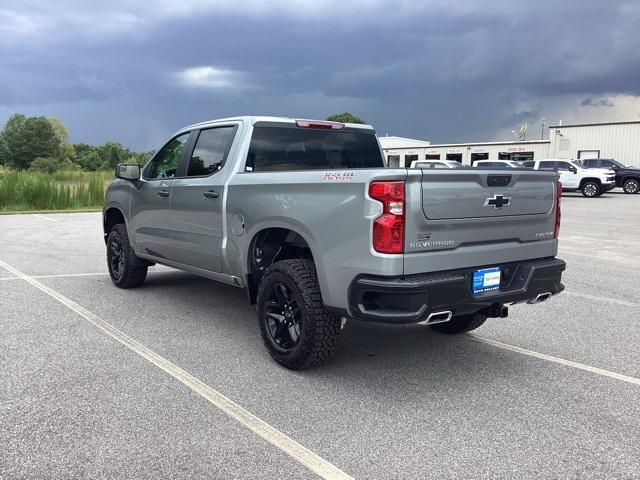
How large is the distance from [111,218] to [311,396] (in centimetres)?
474

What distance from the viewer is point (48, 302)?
6.49 meters

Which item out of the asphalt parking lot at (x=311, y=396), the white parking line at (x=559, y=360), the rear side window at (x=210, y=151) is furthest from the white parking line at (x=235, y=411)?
the white parking line at (x=559, y=360)

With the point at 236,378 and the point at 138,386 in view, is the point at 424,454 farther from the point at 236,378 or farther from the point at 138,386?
the point at 138,386

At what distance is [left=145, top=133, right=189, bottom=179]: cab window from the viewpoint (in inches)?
237

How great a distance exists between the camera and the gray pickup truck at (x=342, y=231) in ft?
11.8

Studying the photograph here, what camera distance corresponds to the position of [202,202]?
5293mm

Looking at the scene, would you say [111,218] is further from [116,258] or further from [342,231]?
[342,231]

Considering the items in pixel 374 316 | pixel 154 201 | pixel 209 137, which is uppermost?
pixel 209 137

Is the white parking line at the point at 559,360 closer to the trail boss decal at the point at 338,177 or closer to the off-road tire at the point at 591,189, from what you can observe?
the trail boss decal at the point at 338,177

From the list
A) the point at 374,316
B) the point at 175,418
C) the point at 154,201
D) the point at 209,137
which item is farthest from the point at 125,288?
the point at 374,316

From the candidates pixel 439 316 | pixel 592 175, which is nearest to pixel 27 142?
pixel 592 175

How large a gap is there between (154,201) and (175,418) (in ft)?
10.6

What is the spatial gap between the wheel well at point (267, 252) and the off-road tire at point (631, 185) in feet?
104

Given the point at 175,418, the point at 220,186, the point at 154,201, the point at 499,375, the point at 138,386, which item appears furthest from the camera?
the point at 154,201
